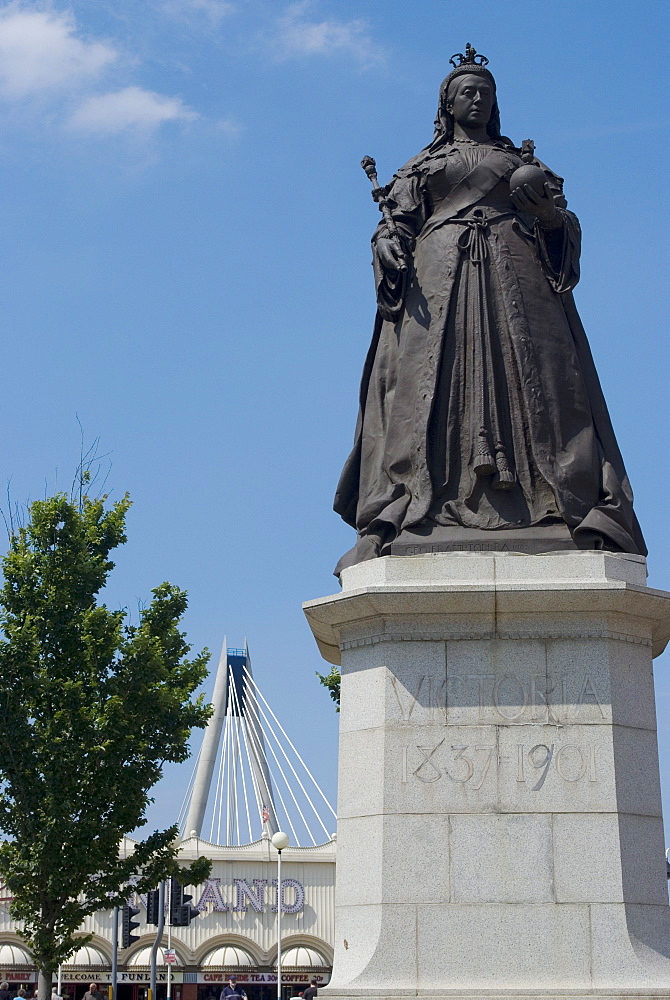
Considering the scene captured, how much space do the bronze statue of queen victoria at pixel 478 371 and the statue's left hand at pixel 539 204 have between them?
0.01 m

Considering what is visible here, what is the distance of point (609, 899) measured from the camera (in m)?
9.22

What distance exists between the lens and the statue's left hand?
11.5 metres

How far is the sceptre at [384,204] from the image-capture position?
11.8 metres

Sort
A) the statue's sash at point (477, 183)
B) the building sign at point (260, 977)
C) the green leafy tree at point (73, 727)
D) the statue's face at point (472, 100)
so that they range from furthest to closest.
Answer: the building sign at point (260, 977)
the green leafy tree at point (73, 727)
the statue's face at point (472, 100)
the statue's sash at point (477, 183)

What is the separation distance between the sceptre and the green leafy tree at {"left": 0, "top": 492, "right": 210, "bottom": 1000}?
14.6 m

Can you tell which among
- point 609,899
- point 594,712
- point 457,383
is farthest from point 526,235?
point 609,899

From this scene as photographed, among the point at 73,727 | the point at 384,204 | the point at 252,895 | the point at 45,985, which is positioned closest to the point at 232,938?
the point at 252,895

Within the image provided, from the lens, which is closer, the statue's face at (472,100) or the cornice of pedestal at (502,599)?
the cornice of pedestal at (502,599)

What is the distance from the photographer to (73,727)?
79.0 feet

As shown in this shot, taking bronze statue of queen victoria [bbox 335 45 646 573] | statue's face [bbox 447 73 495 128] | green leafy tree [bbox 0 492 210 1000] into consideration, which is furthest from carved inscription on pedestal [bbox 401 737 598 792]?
green leafy tree [bbox 0 492 210 1000]

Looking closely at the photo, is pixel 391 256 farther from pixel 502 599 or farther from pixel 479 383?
pixel 502 599

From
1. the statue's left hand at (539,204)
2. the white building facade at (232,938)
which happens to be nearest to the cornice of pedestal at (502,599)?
the statue's left hand at (539,204)

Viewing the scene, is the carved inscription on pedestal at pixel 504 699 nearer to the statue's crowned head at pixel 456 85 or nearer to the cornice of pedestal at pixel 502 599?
the cornice of pedestal at pixel 502 599

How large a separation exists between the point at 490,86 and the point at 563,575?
530 cm
